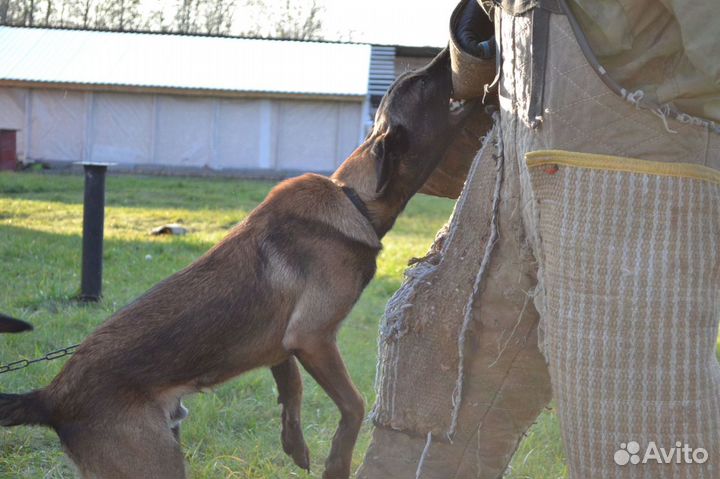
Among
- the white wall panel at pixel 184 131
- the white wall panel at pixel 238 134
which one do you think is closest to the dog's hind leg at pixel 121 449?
the white wall panel at pixel 238 134

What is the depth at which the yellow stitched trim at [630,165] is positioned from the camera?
7.11ft

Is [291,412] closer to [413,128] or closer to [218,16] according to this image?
[413,128]

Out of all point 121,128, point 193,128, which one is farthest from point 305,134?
point 121,128

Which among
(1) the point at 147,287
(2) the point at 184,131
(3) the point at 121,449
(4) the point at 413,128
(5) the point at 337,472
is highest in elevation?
(4) the point at 413,128

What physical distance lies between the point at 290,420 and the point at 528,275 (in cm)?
163

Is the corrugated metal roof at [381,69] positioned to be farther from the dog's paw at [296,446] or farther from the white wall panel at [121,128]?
the dog's paw at [296,446]

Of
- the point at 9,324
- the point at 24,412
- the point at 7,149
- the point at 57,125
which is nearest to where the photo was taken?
the point at 24,412

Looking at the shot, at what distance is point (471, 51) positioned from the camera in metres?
3.18

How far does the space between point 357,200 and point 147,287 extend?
13.6 feet

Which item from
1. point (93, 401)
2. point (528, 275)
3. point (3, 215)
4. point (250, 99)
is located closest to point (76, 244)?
point (3, 215)

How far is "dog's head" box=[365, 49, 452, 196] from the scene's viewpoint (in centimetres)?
400

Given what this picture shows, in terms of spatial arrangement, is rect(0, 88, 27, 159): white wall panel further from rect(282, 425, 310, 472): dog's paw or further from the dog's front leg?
the dog's front leg

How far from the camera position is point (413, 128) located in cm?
403

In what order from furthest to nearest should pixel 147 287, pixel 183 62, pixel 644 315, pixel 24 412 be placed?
pixel 183 62, pixel 147 287, pixel 24 412, pixel 644 315
